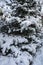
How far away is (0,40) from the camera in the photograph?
283cm

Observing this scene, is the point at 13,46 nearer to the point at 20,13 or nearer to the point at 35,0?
the point at 20,13

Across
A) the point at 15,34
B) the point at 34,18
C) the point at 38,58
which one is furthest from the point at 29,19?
the point at 38,58

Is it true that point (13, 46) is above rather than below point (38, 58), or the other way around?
above

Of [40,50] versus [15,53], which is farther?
[40,50]

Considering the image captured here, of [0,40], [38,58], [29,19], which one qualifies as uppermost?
[29,19]

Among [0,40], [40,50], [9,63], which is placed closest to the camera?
[9,63]

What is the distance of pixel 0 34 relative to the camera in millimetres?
2961

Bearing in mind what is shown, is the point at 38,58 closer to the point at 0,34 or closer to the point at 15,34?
the point at 15,34

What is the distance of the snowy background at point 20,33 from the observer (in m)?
2.73

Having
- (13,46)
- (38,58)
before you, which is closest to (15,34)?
(13,46)

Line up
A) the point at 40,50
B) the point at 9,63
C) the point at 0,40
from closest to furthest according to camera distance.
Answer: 1. the point at 9,63
2. the point at 0,40
3. the point at 40,50

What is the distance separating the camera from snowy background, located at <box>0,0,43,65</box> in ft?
8.95

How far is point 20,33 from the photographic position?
2.96m

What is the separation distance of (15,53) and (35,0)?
1160 mm
